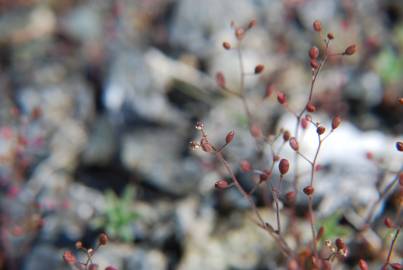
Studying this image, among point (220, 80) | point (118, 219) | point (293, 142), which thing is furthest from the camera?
point (118, 219)

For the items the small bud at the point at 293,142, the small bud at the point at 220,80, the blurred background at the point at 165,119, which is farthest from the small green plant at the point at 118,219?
the small bud at the point at 293,142

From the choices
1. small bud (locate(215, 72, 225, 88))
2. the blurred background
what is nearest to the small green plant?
the blurred background

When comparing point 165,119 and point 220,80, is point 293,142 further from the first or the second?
point 165,119

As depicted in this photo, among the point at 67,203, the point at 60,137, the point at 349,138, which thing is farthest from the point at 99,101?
the point at 349,138

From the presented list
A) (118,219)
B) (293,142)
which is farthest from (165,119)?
(293,142)

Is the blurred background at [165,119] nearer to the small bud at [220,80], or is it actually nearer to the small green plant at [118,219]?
the small green plant at [118,219]

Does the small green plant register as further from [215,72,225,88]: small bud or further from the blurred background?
[215,72,225,88]: small bud

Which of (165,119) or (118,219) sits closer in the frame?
(118,219)

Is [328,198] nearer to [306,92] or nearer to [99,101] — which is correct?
[306,92]
